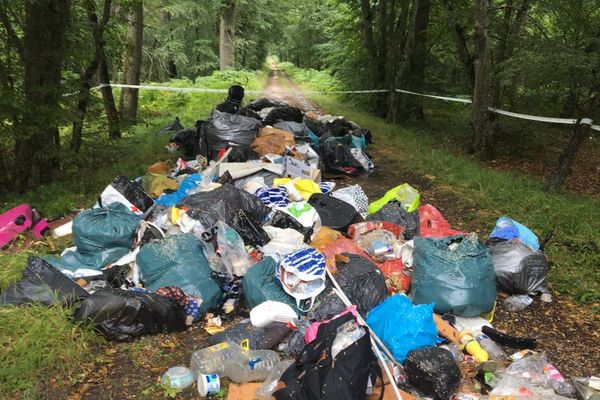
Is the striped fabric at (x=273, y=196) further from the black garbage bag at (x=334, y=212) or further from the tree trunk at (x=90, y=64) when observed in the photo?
the tree trunk at (x=90, y=64)

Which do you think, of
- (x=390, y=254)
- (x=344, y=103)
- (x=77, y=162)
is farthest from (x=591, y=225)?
(x=344, y=103)

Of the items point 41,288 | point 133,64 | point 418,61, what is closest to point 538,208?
point 41,288

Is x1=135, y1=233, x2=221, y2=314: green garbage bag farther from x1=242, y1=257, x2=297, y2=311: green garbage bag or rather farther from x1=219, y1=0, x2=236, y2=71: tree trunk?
x1=219, y1=0, x2=236, y2=71: tree trunk

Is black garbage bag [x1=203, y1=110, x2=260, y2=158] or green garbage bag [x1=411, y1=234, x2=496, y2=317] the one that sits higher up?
black garbage bag [x1=203, y1=110, x2=260, y2=158]

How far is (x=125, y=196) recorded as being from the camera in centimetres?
473

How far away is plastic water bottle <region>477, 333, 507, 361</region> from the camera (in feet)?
9.99

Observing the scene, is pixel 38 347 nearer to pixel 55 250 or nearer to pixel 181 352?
pixel 181 352

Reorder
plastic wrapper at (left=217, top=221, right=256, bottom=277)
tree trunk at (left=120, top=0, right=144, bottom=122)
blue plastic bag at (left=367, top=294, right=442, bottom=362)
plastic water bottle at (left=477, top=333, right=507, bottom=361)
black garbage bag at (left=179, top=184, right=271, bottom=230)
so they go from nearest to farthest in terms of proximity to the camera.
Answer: blue plastic bag at (left=367, top=294, right=442, bottom=362) < plastic water bottle at (left=477, top=333, right=507, bottom=361) < plastic wrapper at (left=217, top=221, right=256, bottom=277) < black garbage bag at (left=179, top=184, right=271, bottom=230) < tree trunk at (left=120, top=0, right=144, bottom=122)

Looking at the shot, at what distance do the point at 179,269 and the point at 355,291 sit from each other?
4.38 feet

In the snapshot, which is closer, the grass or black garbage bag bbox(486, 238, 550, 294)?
the grass

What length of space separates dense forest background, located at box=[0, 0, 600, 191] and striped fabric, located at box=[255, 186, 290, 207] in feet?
9.17

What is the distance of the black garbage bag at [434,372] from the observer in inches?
103

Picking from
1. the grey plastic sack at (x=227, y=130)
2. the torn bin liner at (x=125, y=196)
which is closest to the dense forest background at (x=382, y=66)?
the torn bin liner at (x=125, y=196)

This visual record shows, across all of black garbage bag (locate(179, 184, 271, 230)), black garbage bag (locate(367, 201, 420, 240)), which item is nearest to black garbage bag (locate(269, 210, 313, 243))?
black garbage bag (locate(179, 184, 271, 230))
